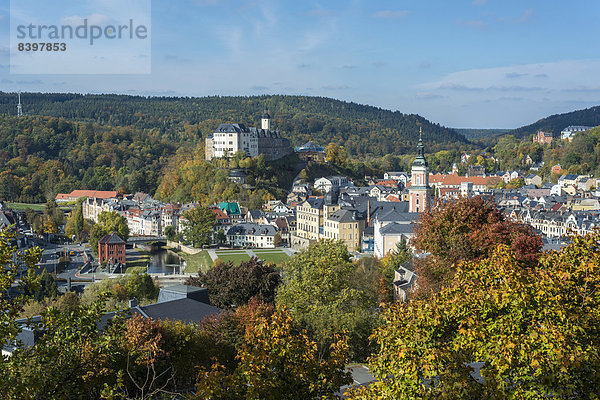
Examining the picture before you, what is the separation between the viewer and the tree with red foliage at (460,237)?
42.9 ft

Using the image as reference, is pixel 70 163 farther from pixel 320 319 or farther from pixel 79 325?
pixel 79 325

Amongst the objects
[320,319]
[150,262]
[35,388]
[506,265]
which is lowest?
[150,262]

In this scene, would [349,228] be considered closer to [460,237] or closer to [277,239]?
[277,239]

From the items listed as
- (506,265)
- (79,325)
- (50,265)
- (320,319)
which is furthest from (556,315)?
(50,265)

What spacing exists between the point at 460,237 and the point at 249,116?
398 ft

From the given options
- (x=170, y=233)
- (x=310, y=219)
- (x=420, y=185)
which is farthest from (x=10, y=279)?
(x=170, y=233)

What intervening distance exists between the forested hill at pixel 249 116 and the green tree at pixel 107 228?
170ft

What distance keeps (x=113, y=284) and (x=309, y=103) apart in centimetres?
13759

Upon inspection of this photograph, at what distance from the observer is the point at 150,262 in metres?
45.1

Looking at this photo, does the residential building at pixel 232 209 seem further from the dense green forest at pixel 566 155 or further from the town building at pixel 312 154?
the dense green forest at pixel 566 155

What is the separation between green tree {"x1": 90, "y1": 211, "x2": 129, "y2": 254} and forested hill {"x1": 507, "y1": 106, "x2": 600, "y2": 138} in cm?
13176

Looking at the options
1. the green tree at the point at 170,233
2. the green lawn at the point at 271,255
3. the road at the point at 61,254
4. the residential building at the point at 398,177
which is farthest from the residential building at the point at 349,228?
the residential building at the point at 398,177

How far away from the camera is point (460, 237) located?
13406mm

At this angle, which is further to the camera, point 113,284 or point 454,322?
point 113,284
